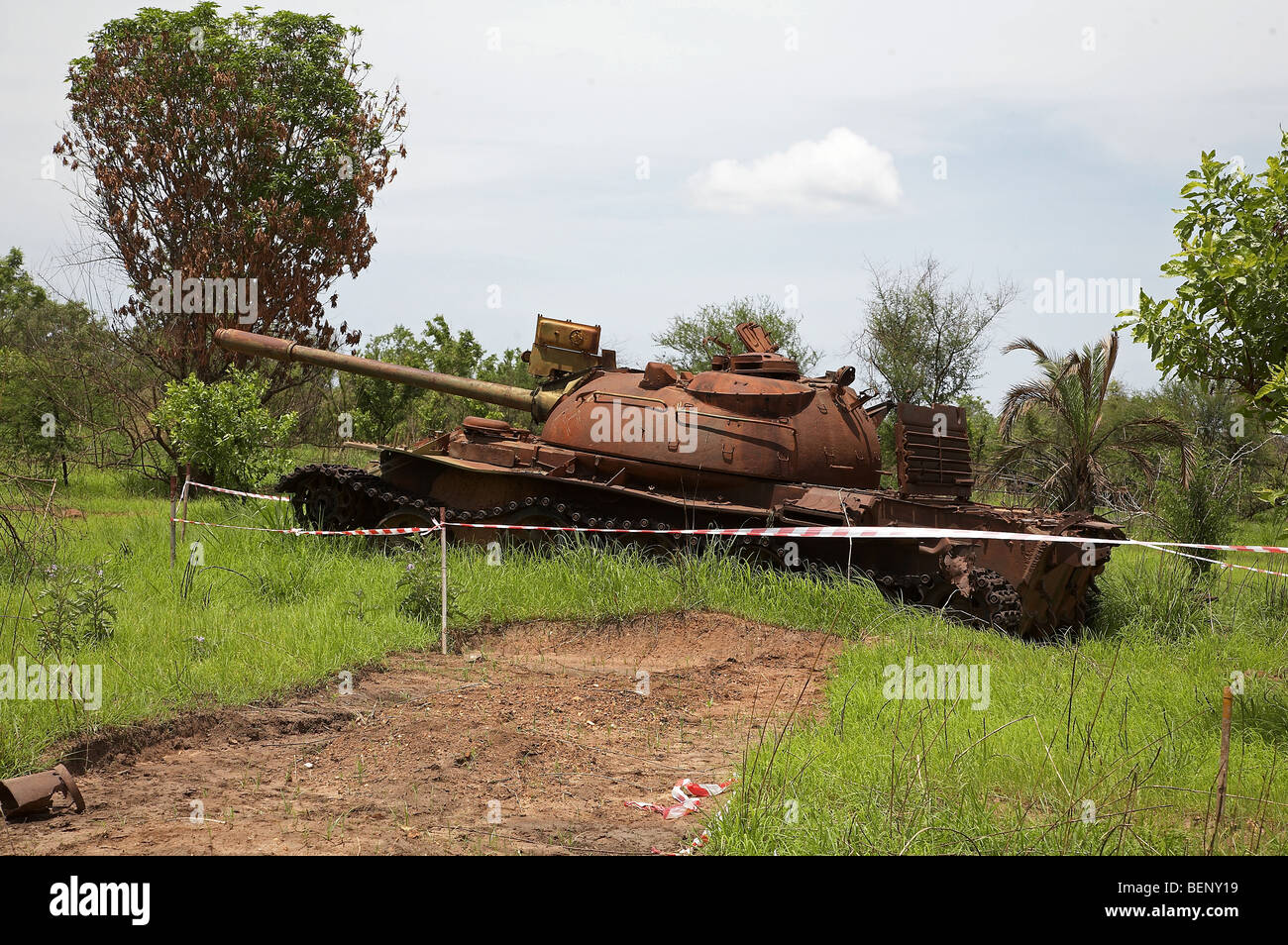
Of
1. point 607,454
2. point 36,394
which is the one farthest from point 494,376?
point 607,454

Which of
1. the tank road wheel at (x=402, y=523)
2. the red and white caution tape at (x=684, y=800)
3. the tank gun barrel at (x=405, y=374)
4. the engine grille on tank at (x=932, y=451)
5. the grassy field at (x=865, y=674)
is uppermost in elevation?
the tank gun barrel at (x=405, y=374)

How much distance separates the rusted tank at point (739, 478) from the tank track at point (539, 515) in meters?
0.02

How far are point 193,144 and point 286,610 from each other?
13.9m

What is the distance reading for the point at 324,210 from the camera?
2064 centimetres

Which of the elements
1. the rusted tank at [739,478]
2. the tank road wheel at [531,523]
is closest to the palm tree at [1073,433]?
the rusted tank at [739,478]

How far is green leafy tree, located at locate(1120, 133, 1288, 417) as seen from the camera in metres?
6.44

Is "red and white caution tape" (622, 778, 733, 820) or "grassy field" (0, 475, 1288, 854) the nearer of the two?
"grassy field" (0, 475, 1288, 854)

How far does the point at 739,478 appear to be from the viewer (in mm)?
10828

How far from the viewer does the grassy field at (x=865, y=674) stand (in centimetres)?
467

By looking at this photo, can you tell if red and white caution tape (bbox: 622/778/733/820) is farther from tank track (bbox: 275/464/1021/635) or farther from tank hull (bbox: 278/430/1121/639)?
tank track (bbox: 275/464/1021/635)

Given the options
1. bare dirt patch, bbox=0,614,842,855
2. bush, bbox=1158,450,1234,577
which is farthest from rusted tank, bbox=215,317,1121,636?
bush, bbox=1158,450,1234,577

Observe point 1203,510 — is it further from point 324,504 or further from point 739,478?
point 324,504

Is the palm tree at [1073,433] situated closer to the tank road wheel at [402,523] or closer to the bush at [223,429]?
the tank road wheel at [402,523]

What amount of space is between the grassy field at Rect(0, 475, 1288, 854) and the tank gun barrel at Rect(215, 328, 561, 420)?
2121 mm
